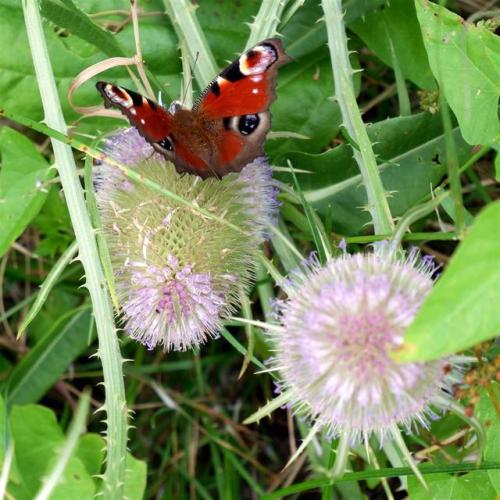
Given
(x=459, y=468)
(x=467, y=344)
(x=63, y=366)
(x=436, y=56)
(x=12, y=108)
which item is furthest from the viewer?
(x=63, y=366)

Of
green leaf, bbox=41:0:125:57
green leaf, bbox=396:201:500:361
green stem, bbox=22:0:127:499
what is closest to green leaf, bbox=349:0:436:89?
green leaf, bbox=41:0:125:57

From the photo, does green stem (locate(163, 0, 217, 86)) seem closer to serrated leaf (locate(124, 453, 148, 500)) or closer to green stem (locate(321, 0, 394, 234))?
green stem (locate(321, 0, 394, 234))

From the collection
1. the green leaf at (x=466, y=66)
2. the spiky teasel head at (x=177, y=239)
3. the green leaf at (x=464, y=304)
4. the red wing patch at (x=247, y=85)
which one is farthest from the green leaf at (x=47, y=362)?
the green leaf at (x=464, y=304)

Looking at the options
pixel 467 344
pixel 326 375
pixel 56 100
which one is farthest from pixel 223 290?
pixel 467 344

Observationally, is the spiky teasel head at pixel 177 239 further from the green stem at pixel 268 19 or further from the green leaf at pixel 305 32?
the green leaf at pixel 305 32

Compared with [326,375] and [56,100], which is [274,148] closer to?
[56,100]
